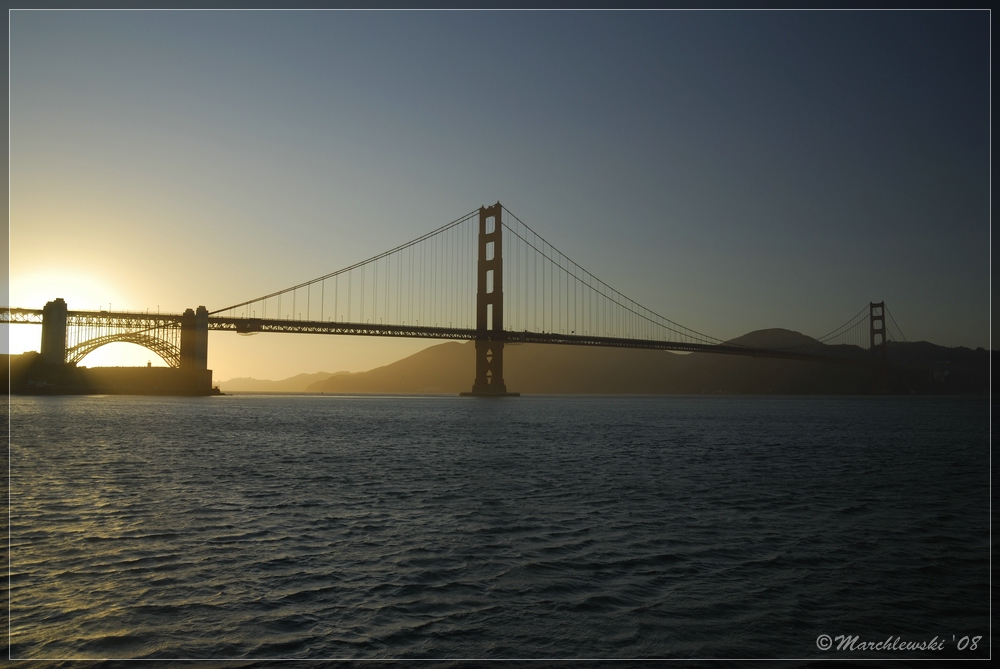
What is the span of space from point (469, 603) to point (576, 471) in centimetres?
1151

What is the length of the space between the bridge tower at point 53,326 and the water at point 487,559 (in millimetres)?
63453

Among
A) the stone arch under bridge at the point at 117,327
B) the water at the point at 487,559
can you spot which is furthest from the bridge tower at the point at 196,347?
the water at the point at 487,559

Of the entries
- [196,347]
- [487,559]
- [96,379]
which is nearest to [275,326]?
[196,347]

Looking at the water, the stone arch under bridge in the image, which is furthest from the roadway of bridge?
the water

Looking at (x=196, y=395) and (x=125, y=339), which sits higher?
(x=125, y=339)

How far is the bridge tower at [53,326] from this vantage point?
72062 millimetres

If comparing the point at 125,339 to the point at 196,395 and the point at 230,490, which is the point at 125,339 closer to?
the point at 196,395

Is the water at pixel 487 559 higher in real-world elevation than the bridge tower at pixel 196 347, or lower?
lower

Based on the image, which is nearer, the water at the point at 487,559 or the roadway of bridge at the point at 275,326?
the water at the point at 487,559

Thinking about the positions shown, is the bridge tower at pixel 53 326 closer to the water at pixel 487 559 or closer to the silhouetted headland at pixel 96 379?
the silhouetted headland at pixel 96 379

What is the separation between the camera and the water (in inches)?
243

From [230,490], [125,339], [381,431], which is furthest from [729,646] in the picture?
[125,339]

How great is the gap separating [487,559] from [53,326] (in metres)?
78.7

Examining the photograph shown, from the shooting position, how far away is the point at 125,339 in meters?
77.6
